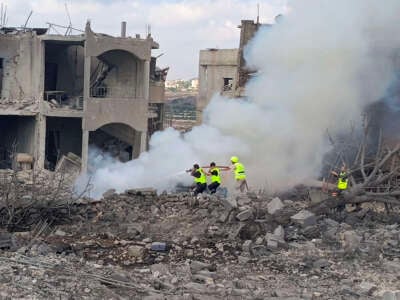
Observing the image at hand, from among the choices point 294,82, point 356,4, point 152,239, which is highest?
point 356,4

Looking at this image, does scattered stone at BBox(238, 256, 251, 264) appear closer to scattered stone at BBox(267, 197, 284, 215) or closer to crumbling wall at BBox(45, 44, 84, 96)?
scattered stone at BBox(267, 197, 284, 215)

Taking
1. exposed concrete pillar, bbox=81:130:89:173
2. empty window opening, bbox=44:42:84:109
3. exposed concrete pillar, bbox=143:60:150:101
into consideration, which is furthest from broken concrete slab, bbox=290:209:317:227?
empty window opening, bbox=44:42:84:109

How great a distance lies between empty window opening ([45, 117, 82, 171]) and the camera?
22.4 metres

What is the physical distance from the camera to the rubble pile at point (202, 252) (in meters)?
7.98

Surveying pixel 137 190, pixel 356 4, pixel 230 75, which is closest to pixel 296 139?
pixel 356 4

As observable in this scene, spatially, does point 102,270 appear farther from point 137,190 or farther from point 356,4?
point 356,4

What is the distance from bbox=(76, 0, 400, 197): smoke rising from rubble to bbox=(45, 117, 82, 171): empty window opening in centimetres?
739

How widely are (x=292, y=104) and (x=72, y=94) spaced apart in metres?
10.3

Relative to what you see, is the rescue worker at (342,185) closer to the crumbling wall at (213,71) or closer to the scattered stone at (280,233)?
the scattered stone at (280,233)

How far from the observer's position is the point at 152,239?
420 inches

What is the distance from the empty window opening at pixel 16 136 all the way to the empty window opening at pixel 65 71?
1395 mm

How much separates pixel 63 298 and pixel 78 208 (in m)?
4.95

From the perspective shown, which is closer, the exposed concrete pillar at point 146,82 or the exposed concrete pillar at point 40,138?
the exposed concrete pillar at point 40,138

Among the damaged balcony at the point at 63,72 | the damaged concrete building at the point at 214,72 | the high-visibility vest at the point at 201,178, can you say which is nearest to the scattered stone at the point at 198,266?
the high-visibility vest at the point at 201,178
